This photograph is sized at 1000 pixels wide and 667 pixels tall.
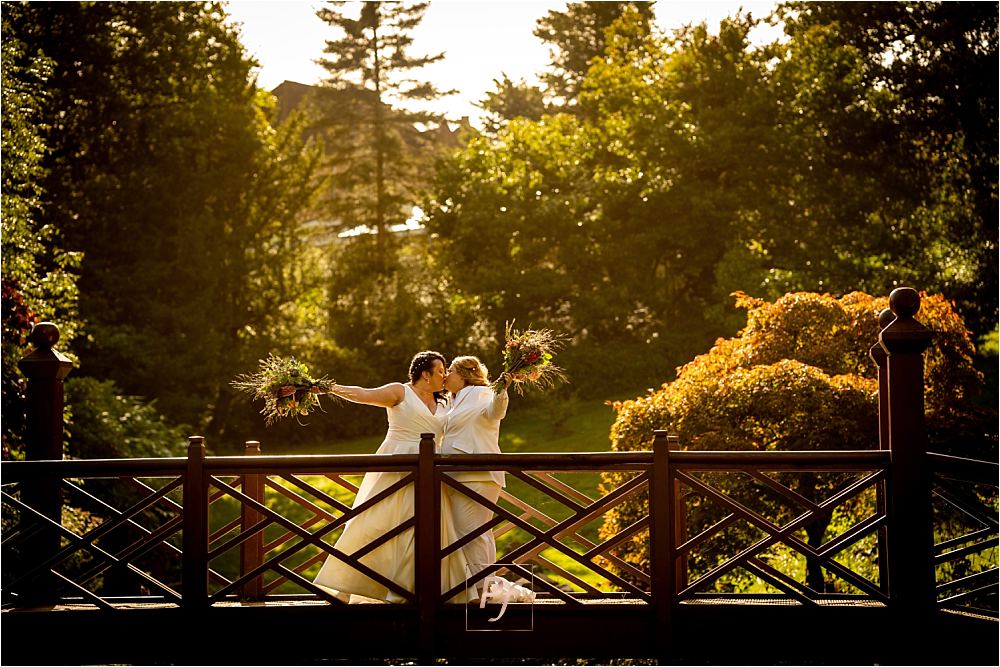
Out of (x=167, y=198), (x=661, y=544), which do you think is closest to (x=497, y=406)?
(x=661, y=544)

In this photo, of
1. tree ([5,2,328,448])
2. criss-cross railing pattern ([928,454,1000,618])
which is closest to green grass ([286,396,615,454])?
tree ([5,2,328,448])

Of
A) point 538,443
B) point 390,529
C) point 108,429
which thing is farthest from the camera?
point 538,443

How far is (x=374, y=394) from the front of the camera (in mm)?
6922

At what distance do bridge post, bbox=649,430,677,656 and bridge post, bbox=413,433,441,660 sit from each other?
4.12ft

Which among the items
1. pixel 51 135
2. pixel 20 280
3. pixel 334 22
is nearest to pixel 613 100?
pixel 334 22

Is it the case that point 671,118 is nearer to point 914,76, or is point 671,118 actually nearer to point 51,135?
point 914,76

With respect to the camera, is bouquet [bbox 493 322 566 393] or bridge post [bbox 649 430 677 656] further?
bouquet [bbox 493 322 566 393]

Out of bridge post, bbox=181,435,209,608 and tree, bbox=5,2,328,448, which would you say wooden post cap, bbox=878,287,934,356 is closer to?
bridge post, bbox=181,435,209,608

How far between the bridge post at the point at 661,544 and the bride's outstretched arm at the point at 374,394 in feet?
6.07

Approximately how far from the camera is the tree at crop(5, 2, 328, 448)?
2155cm

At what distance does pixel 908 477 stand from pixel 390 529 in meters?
3.16

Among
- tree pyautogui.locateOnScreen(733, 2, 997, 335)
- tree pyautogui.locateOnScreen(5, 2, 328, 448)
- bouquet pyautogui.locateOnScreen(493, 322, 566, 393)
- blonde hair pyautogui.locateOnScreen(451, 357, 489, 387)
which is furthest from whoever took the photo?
tree pyautogui.locateOnScreen(5, 2, 328, 448)

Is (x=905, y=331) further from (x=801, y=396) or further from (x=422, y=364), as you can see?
(x=801, y=396)

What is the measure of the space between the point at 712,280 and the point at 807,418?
54.8ft
